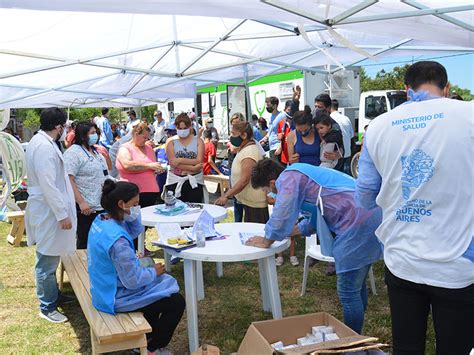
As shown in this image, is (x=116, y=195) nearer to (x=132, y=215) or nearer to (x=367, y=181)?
(x=132, y=215)

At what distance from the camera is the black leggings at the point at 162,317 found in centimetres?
281

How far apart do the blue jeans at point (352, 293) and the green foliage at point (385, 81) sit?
93.8 ft

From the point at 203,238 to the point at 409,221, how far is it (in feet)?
5.31

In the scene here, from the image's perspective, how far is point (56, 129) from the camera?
359 centimetres

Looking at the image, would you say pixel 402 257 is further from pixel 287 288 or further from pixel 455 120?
pixel 287 288

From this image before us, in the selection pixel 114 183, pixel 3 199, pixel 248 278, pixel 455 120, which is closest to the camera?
pixel 455 120

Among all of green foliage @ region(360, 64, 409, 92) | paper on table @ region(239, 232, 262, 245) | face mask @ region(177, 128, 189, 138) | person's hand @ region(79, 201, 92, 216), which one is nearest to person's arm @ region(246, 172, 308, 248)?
paper on table @ region(239, 232, 262, 245)

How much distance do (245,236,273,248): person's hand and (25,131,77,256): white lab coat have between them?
4.83 feet

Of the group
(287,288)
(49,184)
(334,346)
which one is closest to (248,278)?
(287,288)

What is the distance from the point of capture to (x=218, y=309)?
152 inches

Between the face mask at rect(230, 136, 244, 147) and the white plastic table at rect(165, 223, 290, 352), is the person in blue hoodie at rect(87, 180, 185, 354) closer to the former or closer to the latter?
the white plastic table at rect(165, 223, 290, 352)

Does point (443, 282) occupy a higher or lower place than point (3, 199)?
lower

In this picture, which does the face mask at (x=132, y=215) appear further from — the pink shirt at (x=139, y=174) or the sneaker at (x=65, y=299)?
the pink shirt at (x=139, y=174)

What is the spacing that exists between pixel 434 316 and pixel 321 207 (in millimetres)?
947
